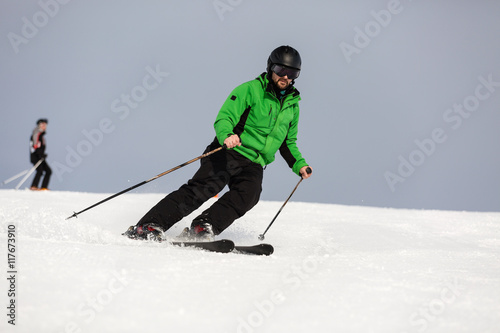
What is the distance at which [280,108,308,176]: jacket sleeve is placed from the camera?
14.1 feet

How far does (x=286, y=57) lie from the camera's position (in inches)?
150

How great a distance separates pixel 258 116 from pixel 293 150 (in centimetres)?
62

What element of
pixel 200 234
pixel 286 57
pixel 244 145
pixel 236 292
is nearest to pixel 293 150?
pixel 244 145

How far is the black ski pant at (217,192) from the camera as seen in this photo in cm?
360

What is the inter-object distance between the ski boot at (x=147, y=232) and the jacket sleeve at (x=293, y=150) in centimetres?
148

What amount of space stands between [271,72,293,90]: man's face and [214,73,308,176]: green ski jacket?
0.22 ft

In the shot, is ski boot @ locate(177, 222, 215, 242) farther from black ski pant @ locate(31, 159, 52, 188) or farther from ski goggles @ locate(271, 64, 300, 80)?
black ski pant @ locate(31, 159, 52, 188)

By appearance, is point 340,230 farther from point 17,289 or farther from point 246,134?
point 17,289

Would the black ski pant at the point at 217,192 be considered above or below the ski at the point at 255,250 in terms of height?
above

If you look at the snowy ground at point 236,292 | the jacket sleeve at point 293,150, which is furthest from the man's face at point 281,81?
the snowy ground at point 236,292

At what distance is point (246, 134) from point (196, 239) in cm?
103

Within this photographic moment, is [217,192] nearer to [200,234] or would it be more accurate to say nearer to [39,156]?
[200,234]

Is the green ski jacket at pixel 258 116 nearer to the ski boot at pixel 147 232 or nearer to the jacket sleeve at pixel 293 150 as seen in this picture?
the jacket sleeve at pixel 293 150

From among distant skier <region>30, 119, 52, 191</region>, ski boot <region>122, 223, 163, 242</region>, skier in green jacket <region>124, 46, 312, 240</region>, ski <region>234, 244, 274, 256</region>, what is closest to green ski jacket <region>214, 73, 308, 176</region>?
skier in green jacket <region>124, 46, 312, 240</region>
